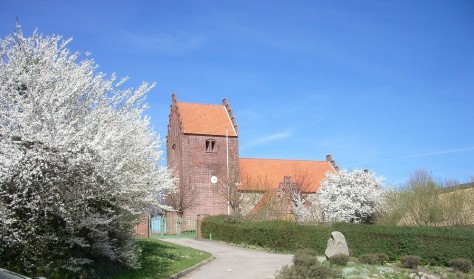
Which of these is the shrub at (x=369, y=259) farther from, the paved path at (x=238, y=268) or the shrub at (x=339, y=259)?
the paved path at (x=238, y=268)

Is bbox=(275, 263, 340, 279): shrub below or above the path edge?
above

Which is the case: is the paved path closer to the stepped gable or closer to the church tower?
the church tower

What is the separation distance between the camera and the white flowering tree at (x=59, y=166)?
11570mm

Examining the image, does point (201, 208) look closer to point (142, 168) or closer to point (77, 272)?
point (142, 168)

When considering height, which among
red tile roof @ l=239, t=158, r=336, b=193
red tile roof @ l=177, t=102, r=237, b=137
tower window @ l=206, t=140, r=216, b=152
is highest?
red tile roof @ l=177, t=102, r=237, b=137

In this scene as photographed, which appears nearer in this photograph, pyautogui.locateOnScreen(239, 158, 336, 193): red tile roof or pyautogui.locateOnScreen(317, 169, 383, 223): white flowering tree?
pyautogui.locateOnScreen(317, 169, 383, 223): white flowering tree

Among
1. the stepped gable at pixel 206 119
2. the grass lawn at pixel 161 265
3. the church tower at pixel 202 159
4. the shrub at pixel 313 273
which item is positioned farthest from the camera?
the stepped gable at pixel 206 119

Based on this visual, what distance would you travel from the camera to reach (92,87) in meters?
15.0

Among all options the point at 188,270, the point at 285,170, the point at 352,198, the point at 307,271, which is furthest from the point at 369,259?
the point at 285,170

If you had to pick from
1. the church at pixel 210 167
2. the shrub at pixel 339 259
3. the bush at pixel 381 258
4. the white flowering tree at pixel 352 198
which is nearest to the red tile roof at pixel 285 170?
the church at pixel 210 167

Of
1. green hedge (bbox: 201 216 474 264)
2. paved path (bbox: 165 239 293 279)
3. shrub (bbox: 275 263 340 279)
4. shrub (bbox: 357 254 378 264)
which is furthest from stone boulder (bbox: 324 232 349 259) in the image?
shrub (bbox: 275 263 340 279)

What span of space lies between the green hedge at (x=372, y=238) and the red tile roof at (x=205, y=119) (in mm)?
19811

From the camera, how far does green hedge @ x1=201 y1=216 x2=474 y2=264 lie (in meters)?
22.2

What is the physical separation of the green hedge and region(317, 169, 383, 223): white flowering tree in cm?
736
